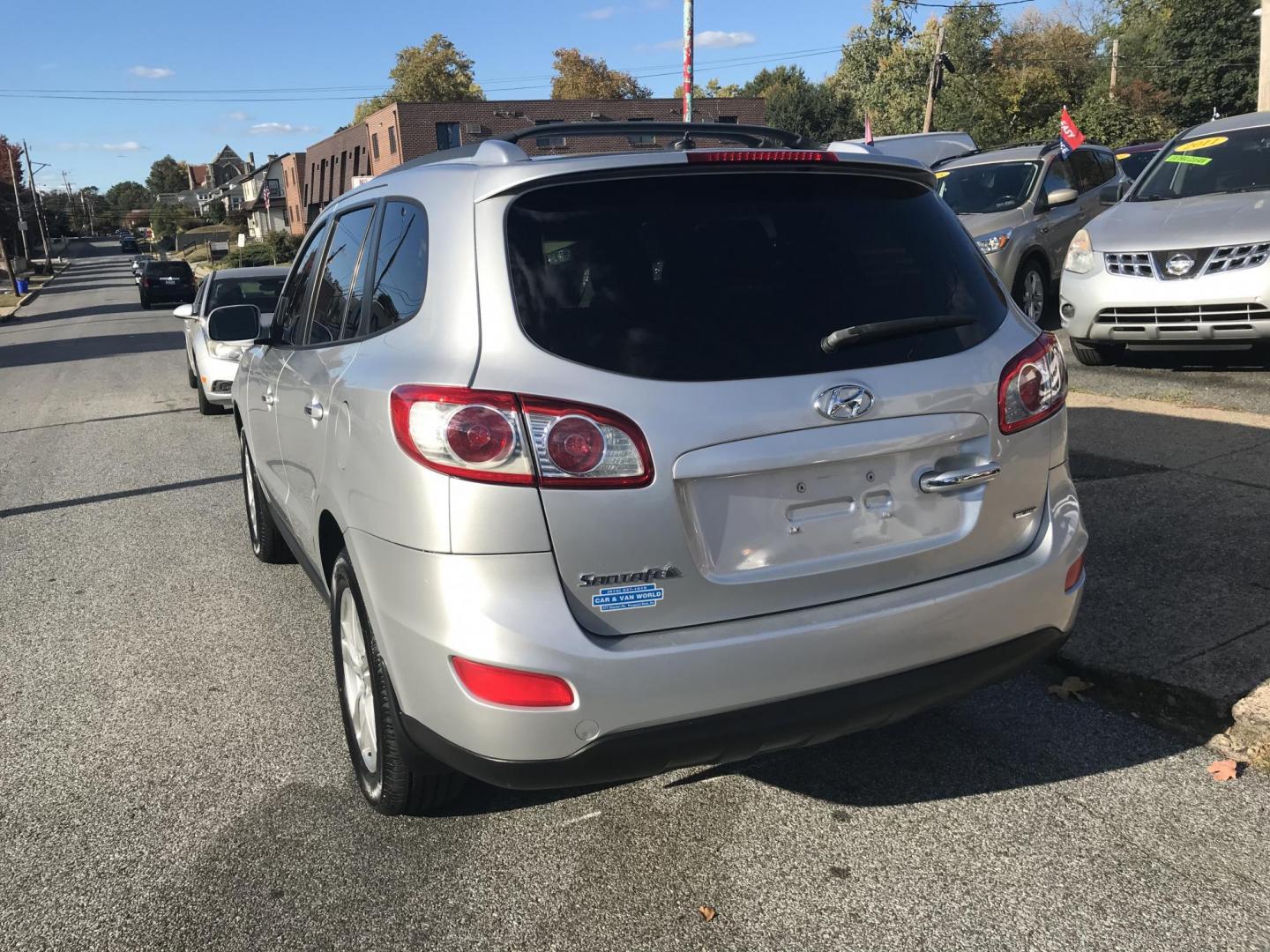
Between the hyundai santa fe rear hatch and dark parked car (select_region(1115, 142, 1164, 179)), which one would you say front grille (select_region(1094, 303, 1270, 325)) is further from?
dark parked car (select_region(1115, 142, 1164, 179))

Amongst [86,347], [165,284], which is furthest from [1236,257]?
[165,284]

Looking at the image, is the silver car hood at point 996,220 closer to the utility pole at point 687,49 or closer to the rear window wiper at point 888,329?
the rear window wiper at point 888,329

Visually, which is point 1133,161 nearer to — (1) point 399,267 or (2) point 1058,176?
(2) point 1058,176

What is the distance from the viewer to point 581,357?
8.45 ft

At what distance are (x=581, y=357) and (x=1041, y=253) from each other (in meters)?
10.4

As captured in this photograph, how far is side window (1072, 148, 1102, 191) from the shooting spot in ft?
42.9

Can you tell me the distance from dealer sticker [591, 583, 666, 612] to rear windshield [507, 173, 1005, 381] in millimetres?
491

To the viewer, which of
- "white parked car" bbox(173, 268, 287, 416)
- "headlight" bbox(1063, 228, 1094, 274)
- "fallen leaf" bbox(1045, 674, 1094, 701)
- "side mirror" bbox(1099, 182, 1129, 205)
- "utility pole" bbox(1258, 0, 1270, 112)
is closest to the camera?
"fallen leaf" bbox(1045, 674, 1094, 701)

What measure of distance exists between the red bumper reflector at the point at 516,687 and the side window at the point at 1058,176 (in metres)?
11.2

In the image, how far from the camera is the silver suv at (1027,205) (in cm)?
1131

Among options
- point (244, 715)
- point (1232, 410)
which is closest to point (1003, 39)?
point (1232, 410)

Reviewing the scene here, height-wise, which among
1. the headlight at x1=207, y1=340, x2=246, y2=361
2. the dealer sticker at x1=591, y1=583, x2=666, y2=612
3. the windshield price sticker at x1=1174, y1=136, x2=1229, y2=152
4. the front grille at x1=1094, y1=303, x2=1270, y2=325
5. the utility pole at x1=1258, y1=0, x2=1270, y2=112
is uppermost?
the utility pole at x1=1258, y1=0, x2=1270, y2=112

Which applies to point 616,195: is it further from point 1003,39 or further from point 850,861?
point 1003,39

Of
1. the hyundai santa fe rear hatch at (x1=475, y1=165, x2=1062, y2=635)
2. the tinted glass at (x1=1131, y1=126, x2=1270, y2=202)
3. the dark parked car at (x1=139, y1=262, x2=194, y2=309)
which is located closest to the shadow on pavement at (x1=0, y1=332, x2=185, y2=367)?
the dark parked car at (x1=139, y1=262, x2=194, y2=309)
